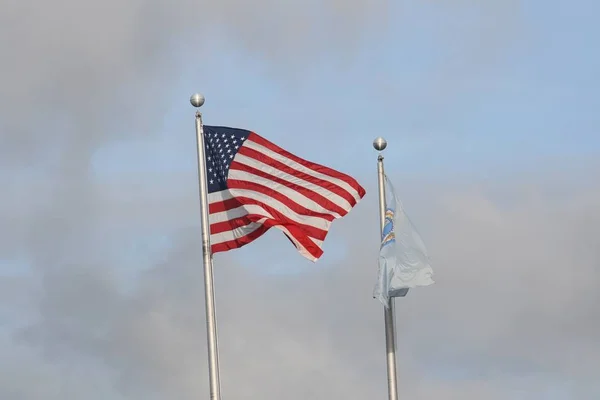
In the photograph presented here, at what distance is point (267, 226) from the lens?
37531 mm

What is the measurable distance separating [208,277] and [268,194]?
3504mm

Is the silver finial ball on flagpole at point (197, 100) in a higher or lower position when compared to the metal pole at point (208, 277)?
higher

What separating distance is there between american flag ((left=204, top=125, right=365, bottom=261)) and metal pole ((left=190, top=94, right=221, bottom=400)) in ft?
1.90

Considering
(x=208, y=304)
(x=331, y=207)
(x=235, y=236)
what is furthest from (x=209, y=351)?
(x=331, y=207)

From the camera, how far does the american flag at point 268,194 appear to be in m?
37.8

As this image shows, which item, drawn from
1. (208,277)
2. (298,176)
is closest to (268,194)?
(298,176)

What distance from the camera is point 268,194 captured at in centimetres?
3812

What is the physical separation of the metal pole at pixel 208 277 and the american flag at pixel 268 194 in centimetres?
58

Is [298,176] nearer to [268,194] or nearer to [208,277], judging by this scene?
[268,194]

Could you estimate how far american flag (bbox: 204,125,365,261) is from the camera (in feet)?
124

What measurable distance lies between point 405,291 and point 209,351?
724 centimetres

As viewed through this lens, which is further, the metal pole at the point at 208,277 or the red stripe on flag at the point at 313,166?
the red stripe on flag at the point at 313,166

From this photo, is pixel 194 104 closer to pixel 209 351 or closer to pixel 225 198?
pixel 225 198

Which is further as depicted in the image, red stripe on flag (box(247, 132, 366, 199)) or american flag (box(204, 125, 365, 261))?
red stripe on flag (box(247, 132, 366, 199))
